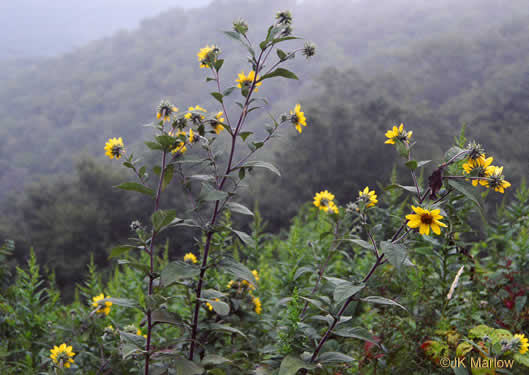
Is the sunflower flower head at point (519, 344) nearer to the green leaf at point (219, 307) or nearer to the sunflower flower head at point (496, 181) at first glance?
the sunflower flower head at point (496, 181)

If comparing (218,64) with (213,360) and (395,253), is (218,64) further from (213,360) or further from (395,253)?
(213,360)

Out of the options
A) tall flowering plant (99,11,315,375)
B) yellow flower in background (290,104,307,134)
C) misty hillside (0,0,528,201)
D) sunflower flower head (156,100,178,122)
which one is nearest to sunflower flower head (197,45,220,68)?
tall flowering plant (99,11,315,375)

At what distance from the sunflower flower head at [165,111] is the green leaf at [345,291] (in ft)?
2.82

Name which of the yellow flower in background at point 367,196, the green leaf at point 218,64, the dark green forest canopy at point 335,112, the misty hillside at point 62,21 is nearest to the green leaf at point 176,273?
the yellow flower in background at point 367,196

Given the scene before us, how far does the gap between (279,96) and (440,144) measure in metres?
10.9

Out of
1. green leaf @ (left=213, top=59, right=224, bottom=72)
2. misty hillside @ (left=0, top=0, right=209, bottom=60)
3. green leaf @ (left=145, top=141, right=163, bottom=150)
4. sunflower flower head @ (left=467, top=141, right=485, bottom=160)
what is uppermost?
misty hillside @ (left=0, top=0, right=209, bottom=60)

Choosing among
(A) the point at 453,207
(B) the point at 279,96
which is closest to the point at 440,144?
(B) the point at 279,96

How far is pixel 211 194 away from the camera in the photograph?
45.5 inches

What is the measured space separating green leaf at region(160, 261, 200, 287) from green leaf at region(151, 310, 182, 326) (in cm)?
19

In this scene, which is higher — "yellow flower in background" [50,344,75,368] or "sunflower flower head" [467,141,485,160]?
"sunflower flower head" [467,141,485,160]

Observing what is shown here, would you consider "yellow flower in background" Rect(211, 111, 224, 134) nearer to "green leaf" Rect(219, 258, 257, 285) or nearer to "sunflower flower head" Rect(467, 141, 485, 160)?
"green leaf" Rect(219, 258, 257, 285)

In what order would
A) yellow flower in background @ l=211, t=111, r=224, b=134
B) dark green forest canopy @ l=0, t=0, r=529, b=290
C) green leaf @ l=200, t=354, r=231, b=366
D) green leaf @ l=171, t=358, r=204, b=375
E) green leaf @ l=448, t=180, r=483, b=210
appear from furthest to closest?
dark green forest canopy @ l=0, t=0, r=529, b=290, yellow flower in background @ l=211, t=111, r=224, b=134, green leaf @ l=200, t=354, r=231, b=366, green leaf @ l=171, t=358, r=204, b=375, green leaf @ l=448, t=180, r=483, b=210

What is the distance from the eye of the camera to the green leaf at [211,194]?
3.72ft

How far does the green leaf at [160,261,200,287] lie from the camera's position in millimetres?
1104
